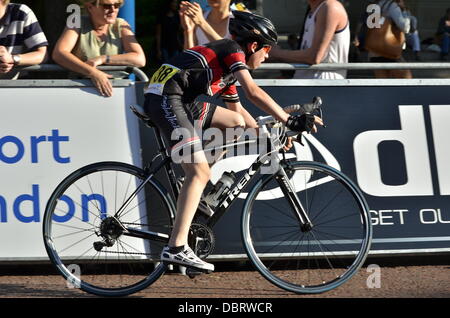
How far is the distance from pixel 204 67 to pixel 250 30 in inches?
15.2

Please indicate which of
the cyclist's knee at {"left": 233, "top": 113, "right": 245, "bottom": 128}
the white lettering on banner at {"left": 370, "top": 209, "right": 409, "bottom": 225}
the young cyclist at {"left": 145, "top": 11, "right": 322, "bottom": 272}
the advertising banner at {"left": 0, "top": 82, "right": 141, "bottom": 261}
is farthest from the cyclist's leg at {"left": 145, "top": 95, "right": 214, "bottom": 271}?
the white lettering on banner at {"left": 370, "top": 209, "right": 409, "bottom": 225}

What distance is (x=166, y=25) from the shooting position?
14539mm

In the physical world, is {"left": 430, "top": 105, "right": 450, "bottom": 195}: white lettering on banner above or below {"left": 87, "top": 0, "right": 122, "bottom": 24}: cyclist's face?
below

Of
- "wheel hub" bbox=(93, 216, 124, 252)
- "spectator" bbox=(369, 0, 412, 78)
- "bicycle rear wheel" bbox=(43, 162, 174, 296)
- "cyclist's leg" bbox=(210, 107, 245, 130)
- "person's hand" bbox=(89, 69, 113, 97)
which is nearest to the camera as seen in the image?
"wheel hub" bbox=(93, 216, 124, 252)

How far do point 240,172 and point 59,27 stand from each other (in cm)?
643

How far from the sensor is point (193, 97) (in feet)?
20.6

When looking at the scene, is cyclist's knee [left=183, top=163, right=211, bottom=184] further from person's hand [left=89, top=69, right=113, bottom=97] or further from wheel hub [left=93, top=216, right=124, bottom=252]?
person's hand [left=89, top=69, right=113, bottom=97]

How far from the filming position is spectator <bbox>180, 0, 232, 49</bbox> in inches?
281

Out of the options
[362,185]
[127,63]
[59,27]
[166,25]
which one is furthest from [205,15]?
[166,25]

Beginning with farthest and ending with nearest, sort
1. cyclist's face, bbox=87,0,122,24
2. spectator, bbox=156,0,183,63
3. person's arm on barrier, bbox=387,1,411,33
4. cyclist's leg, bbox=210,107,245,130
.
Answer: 1. spectator, bbox=156,0,183,63
2. person's arm on barrier, bbox=387,1,411,33
3. cyclist's face, bbox=87,0,122,24
4. cyclist's leg, bbox=210,107,245,130

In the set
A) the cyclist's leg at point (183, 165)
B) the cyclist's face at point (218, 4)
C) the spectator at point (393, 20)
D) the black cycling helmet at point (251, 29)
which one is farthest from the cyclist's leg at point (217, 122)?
the spectator at point (393, 20)

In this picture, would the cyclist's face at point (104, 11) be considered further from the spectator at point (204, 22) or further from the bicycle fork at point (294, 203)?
the bicycle fork at point (294, 203)

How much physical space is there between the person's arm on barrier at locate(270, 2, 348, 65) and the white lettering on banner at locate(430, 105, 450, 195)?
94 cm
